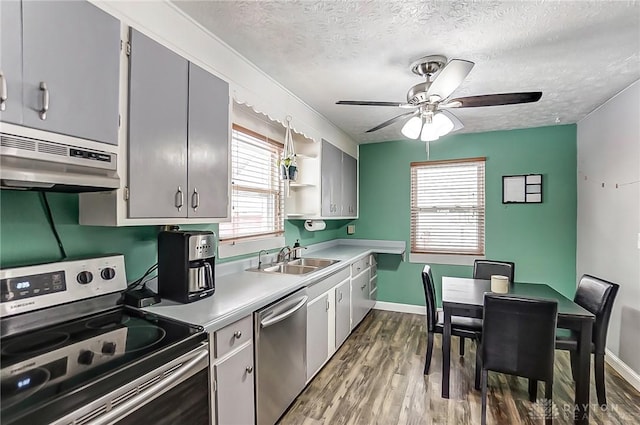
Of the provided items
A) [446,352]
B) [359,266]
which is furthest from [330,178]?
[446,352]

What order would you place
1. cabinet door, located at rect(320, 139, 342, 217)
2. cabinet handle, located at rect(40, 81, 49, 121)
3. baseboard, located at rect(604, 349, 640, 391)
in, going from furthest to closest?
cabinet door, located at rect(320, 139, 342, 217)
baseboard, located at rect(604, 349, 640, 391)
cabinet handle, located at rect(40, 81, 49, 121)

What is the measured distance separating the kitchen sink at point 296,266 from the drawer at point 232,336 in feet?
2.92

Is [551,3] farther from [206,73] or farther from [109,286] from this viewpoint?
[109,286]

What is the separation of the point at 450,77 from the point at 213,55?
1411 mm

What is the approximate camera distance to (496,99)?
6.45ft

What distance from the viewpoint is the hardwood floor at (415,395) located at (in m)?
2.10

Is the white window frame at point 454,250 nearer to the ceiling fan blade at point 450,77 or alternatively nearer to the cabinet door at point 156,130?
the ceiling fan blade at point 450,77

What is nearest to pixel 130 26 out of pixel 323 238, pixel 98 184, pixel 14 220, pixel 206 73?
pixel 206 73

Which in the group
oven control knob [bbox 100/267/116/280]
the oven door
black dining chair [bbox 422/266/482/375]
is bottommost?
black dining chair [bbox 422/266/482/375]

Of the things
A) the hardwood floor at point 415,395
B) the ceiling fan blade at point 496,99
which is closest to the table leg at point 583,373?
the hardwood floor at point 415,395

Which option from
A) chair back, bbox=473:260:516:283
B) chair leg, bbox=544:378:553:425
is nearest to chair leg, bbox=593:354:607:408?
chair leg, bbox=544:378:553:425

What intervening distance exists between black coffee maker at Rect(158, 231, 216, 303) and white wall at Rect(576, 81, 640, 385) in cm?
332

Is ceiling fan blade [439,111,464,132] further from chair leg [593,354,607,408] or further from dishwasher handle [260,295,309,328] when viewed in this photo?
chair leg [593,354,607,408]

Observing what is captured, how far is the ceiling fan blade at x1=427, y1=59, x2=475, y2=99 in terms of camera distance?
5.36ft
